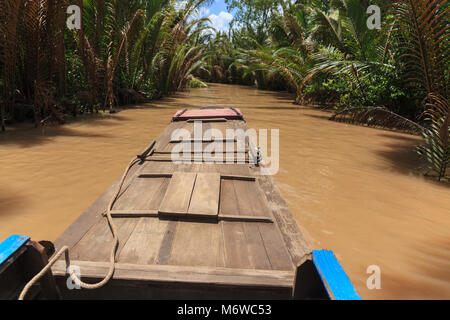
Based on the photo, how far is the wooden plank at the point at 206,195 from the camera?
6.45ft

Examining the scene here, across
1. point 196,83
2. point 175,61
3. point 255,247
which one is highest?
point 175,61

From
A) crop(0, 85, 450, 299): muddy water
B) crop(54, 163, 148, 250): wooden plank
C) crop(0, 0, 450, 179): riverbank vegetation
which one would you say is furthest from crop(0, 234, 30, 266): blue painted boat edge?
crop(0, 0, 450, 179): riverbank vegetation

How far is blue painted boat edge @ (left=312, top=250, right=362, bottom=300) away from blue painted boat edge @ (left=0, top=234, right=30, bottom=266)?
1.27 metres

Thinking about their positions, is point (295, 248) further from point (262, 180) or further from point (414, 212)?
point (414, 212)

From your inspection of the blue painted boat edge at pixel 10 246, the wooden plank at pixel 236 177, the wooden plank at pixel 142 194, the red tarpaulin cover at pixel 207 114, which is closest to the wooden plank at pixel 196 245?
the wooden plank at pixel 142 194

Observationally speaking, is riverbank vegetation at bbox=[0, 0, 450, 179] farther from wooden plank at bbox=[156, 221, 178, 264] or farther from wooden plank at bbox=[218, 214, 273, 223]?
wooden plank at bbox=[156, 221, 178, 264]

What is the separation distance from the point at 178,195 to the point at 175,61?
40.2 ft

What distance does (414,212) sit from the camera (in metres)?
3.03

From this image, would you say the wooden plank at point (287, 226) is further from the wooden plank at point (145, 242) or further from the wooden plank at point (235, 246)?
the wooden plank at point (145, 242)

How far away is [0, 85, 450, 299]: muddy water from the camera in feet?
7.32

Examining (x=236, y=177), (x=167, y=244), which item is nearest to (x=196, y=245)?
(x=167, y=244)

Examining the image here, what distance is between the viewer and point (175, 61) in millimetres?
13320

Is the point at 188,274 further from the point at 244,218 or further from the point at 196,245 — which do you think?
the point at 244,218
